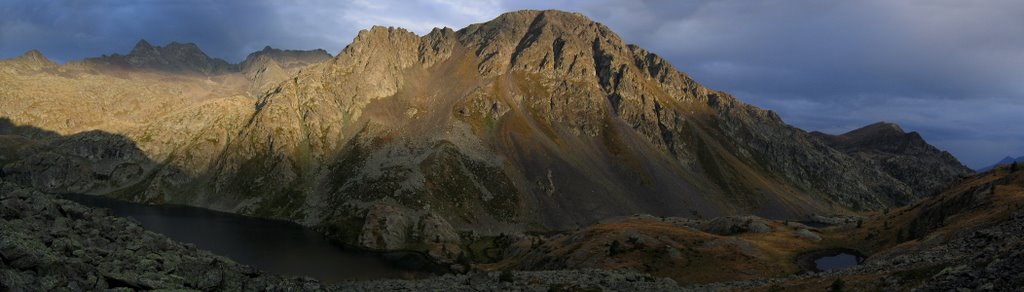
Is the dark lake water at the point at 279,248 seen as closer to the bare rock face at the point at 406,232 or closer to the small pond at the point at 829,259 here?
the bare rock face at the point at 406,232

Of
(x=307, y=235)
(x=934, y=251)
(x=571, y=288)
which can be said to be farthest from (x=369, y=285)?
(x=307, y=235)

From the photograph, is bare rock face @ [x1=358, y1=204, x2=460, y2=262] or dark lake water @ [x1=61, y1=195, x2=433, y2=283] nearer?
dark lake water @ [x1=61, y1=195, x2=433, y2=283]

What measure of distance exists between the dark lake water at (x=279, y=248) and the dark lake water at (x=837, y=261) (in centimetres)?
7051

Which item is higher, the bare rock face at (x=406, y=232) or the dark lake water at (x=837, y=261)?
the dark lake water at (x=837, y=261)

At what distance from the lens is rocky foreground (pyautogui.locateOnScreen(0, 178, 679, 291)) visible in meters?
20.0

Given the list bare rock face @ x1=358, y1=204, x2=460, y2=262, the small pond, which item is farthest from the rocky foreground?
bare rock face @ x1=358, y1=204, x2=460, y2=262

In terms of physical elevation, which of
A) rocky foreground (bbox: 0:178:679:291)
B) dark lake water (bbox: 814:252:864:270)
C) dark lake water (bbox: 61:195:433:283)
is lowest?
dark lake water (bbox: 61:195:433:283)

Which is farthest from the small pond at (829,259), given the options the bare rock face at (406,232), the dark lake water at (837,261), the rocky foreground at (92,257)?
the bare rock face at (406,232)

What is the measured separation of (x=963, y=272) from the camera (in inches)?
1094

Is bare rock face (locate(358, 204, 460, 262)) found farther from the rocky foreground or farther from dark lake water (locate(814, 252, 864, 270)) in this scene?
the rocky foreground

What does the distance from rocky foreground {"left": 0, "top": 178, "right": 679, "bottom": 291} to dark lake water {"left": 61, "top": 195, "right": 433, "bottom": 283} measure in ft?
233

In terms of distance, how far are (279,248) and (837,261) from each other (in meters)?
120

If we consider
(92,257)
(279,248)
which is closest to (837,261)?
(92,257)

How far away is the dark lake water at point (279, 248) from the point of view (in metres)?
115
